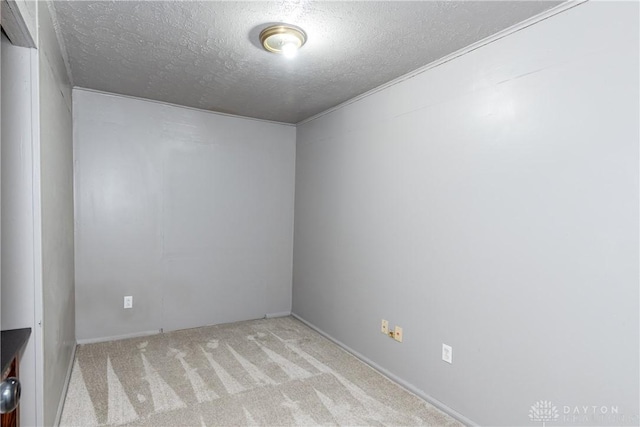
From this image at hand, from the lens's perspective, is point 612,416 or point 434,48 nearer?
point 612,416

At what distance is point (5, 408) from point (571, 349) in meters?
2.15

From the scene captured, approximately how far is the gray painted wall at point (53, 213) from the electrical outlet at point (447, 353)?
221 centimetres

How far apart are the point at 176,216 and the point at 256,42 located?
6.83 ft

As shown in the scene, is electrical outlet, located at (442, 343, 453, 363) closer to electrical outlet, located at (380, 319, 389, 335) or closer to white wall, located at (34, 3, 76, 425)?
electrical outlet, located at (380, 319, 389, 335)

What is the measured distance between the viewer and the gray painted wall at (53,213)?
1.69m

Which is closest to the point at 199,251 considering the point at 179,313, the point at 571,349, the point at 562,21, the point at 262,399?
the point at 179,313

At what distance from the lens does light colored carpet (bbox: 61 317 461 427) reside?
2213mm

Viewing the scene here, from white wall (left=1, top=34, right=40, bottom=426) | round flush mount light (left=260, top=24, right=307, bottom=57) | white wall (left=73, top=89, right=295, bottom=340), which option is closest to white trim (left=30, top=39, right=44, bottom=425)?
white wall (left=1, top=34, right=40, bottom=426)

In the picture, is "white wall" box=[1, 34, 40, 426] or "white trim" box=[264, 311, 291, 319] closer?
"white wall" box=[1, 34, 40, 426]

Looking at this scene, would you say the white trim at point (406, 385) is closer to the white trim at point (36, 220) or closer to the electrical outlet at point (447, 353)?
the electrical outlet at point (447, 353)

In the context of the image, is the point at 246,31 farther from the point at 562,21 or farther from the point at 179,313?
the point at 179,313

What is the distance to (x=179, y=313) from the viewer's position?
143 inches

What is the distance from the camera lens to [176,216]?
3.59 meters

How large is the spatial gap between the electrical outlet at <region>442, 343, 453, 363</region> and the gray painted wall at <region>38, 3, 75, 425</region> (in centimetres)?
221
